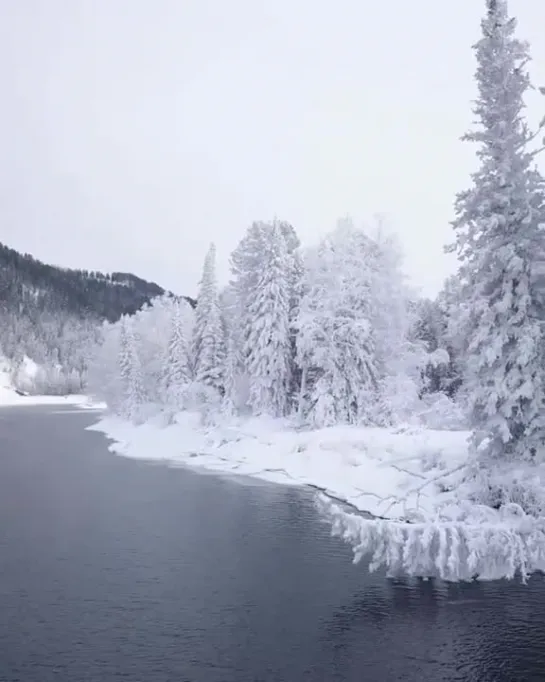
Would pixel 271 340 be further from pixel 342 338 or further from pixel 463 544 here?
pixel 463 544

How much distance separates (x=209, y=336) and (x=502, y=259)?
3823cm

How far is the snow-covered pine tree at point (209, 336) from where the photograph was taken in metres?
54.0

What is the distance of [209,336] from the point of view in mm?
54781

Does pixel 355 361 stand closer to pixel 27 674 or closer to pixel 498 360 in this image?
pixel 498 360

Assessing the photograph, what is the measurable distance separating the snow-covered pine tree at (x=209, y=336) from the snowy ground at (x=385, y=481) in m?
4.04

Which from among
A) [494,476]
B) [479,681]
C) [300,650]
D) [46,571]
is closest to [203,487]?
[46,571]

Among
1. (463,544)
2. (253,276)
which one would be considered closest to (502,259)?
(463,544)

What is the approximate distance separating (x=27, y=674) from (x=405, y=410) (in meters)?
30.9

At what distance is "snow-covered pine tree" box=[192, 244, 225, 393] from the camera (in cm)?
5403

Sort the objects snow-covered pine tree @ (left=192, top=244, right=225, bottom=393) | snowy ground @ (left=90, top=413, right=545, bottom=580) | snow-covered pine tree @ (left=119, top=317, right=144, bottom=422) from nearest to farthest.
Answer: snowy ground @ (left=90, top=413, right=545, bottom=580)
snow-covered pine tree @ (left=192, top=244, right=225, bottom=393)
snow-covered pine tree @ (left=119, top=317, right=144, bottom=422)

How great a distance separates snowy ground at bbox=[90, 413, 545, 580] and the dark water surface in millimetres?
916

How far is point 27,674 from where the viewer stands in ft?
37.9

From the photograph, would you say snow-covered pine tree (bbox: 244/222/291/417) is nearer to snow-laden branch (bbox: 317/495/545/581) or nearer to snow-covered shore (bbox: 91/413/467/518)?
snow-covered shore (bbox: 91/413/467/518)

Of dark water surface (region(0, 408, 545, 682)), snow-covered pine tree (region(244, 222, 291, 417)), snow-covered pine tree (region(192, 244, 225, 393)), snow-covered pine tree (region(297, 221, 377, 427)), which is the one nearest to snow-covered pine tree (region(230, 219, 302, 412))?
snow-covered pine tree (region(244, 222, 291, 417))
